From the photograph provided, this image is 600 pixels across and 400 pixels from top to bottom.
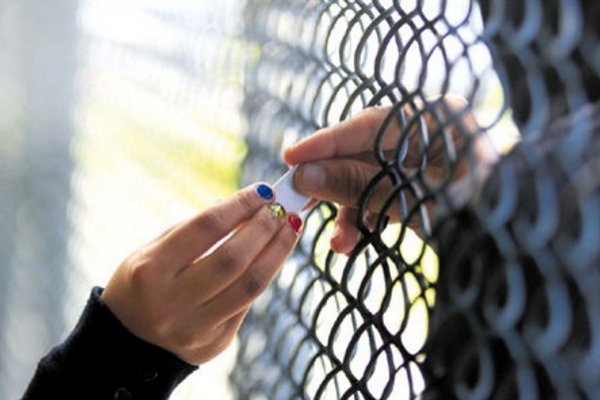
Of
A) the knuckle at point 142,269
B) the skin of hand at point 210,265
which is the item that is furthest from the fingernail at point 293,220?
the knuckle at point 142,269

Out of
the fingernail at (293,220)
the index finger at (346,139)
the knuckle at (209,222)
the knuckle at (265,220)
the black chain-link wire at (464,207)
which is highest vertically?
the knuckle at (209,222)

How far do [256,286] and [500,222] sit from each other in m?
0.30

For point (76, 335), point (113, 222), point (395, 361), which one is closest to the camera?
point (395, 361)

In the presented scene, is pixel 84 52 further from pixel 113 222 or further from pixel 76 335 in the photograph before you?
pixel 76 335

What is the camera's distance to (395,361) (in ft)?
2.71

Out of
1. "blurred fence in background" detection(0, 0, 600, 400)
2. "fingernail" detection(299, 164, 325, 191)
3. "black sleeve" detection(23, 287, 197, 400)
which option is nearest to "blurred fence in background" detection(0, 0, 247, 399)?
"blurred fence in background" detection(0, 0, 600, 400)

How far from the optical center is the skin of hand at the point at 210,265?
34.4 inches

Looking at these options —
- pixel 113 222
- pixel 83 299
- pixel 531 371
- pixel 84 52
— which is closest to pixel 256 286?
pixel 531 371

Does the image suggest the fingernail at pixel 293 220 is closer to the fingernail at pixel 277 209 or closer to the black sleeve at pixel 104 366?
the fingernail at pixel 277 209

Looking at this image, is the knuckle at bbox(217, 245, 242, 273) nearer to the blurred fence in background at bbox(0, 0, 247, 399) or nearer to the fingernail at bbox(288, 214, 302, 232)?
the fingernail at bbox(288, 214, 302, 232)

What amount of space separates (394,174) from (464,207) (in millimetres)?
134

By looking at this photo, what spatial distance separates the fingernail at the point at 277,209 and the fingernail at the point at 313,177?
0.03 m

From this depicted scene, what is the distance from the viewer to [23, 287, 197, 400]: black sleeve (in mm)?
960

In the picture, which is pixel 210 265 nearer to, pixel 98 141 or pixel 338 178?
pixel 338 178
